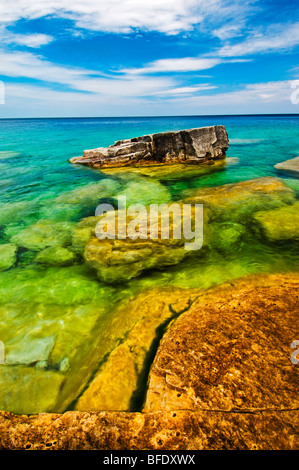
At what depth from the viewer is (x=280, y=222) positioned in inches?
262

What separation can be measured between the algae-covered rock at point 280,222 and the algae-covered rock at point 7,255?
236 inches

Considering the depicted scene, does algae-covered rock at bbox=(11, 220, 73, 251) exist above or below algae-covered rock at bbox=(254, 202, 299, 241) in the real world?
below

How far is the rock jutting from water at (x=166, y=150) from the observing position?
14.8m

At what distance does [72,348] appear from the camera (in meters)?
3.43

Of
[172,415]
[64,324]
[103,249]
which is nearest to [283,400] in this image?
[172,415]

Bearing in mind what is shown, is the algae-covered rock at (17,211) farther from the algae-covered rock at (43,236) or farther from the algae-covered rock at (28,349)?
the algae-covered rock at (28,349)

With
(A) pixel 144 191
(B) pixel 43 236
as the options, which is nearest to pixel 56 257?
(B) pixel 43 236

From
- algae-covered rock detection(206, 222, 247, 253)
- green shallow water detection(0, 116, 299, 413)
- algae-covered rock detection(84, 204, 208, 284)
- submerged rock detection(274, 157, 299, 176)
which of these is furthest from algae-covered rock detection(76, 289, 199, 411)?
submerged rock detection(274, 157, 299, 176)

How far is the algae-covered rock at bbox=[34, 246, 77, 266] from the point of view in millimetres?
5566

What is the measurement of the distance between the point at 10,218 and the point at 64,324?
5838mm

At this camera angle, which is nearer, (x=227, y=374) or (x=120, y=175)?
(x=227, y=374)

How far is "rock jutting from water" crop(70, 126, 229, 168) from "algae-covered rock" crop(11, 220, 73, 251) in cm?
876

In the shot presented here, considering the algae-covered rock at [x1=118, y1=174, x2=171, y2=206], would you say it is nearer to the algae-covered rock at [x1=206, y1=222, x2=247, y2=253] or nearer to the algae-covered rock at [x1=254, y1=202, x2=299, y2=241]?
the algae-covered rock at [x1=206, y1=222, x2=247, y2=253]

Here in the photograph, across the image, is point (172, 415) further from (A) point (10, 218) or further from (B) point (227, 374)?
(A) point (10, 218)
